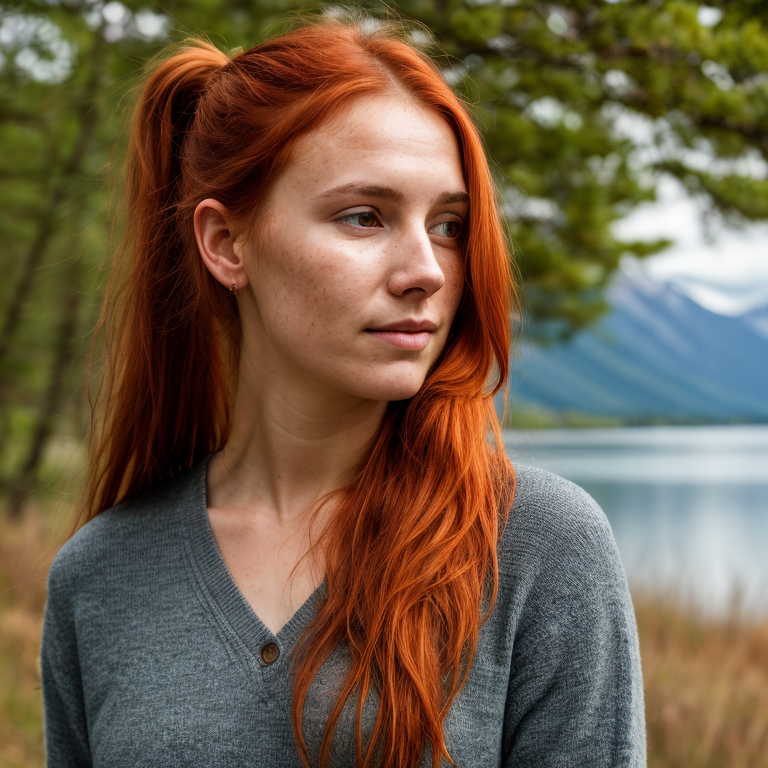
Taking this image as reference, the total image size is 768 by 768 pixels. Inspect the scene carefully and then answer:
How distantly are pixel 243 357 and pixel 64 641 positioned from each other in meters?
0.65

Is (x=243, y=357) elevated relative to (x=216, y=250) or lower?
lower

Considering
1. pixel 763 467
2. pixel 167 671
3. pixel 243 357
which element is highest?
pixel 243 357

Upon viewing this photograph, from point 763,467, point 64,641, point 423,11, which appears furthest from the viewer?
point 763,467

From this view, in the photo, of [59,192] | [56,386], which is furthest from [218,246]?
[56,386]

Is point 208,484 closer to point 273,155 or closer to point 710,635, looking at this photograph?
point 273,155

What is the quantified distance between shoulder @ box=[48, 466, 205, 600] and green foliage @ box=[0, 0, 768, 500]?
0.63m

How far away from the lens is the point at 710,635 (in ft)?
15.5

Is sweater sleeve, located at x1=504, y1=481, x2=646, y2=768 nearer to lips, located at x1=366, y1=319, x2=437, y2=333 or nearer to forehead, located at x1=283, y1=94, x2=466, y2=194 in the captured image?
lips, located at x1=366, y1=319, x2=437, y2=333

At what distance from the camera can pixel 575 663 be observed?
1.26m

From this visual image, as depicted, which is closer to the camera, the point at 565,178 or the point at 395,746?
the point at 395,746

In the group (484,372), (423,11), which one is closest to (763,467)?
(423,11)

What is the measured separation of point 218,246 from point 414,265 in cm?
44

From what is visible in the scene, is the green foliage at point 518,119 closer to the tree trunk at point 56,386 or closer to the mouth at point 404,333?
the tree trunk at point 56,386

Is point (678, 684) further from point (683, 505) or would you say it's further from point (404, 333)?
point (683, 505)
